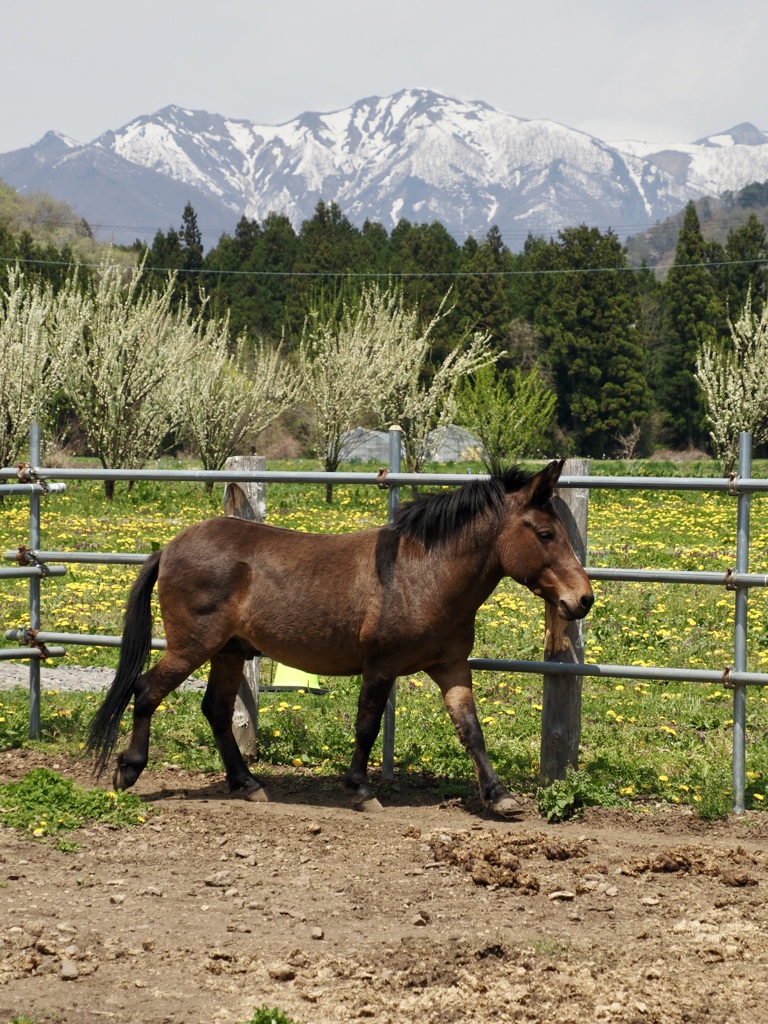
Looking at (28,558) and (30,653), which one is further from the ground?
(28,558)

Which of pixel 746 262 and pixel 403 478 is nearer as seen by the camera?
pixel 403 478

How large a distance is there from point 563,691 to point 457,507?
3.66 feet

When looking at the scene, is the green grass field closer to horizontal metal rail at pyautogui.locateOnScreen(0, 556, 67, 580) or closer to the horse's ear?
horizontal metal rail at pyautogui.locateOnScreen(0, 556, 67, 580)

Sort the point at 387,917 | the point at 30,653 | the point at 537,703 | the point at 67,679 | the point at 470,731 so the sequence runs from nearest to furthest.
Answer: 1. the point at 387,917
2. the point at 470,731
3. the point at 30,653
4. the point at 537,703
5. the point at 67,679

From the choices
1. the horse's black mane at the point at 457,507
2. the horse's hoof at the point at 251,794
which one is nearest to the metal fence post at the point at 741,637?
the horse's black mane at the point at 457,507

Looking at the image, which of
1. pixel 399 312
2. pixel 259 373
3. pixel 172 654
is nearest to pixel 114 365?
pixel 259 373

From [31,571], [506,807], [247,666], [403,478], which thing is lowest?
[506,807]

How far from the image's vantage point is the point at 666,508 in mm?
19500

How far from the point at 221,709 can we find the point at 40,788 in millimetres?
1066

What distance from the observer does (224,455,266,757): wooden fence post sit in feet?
21.8

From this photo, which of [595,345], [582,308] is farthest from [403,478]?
[582,308]

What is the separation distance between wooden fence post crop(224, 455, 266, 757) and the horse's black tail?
663 mm

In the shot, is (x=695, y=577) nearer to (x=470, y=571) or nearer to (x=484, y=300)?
(x=470, y=571)

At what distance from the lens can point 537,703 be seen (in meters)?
7.76
